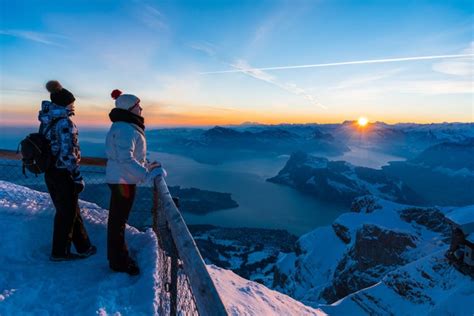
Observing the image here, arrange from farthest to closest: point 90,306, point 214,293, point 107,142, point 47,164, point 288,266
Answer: point 288,266
point 47,164
point 107,142
point 90,306
point 214,293

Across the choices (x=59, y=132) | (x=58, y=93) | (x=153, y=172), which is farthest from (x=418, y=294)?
(x=58, y=93)

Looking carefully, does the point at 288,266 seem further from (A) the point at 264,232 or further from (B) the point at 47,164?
(B) the point at 47,164

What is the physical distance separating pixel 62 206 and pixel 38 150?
92 cm

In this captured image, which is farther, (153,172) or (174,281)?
(153,172)

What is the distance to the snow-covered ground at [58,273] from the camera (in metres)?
3.89

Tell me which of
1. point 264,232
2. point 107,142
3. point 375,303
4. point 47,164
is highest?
point 107,142

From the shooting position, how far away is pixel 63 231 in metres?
4.89

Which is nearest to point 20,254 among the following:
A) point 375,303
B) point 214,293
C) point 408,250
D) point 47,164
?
point 47,164

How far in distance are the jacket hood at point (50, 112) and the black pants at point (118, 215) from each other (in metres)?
1.42

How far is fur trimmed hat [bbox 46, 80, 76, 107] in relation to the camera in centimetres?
471

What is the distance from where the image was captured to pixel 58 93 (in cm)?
472

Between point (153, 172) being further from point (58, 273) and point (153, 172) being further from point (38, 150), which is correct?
point (58, 273)

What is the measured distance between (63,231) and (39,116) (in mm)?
1828

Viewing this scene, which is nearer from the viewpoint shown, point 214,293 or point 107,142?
point 214,293
